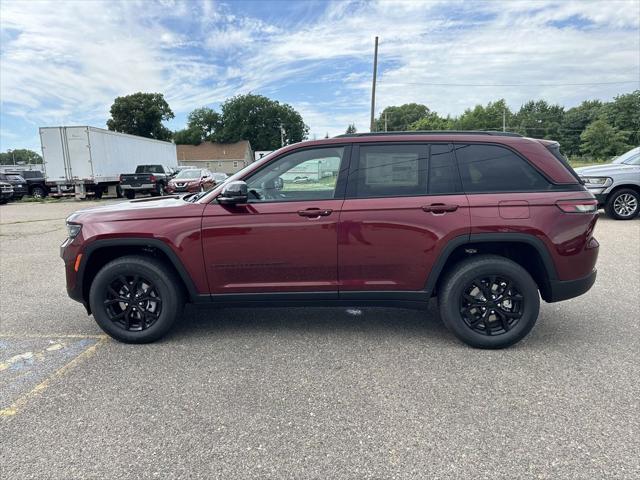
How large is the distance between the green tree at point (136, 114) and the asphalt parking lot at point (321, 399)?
63.5m

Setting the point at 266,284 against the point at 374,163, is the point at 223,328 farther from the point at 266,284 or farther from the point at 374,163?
the point at 374,163

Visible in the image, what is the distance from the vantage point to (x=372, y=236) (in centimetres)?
354

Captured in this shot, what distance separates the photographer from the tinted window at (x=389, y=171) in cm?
361

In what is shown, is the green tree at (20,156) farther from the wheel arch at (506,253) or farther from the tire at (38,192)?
the wheel arch at (506,253)

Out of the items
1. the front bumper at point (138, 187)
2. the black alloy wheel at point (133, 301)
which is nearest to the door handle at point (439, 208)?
the black alloy wheel at point (133, 301)

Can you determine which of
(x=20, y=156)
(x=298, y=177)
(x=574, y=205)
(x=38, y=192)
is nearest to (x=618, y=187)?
(x=574, y=205)

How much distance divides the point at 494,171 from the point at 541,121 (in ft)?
368

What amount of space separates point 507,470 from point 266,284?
220cm

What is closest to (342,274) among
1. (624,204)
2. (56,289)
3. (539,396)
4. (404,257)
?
(404,257)

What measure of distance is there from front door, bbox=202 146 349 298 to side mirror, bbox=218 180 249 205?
0.07 m

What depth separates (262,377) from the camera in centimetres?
320

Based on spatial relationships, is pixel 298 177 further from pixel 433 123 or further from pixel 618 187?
pixel 433 123

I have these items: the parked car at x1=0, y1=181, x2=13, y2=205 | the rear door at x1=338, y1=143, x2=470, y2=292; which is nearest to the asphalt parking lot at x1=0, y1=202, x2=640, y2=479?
the rear door at x1=338, y1=143, x2=470, y2=292

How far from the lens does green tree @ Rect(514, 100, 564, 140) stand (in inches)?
3771
